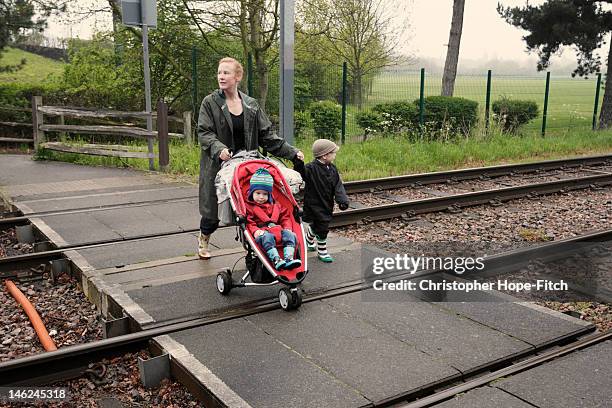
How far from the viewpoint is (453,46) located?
912 inches

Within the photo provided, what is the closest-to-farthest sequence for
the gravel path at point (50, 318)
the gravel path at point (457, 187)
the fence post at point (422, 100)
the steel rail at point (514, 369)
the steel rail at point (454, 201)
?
the steel rail at point (514, 369) → the gravel path at point (50, 318) → the steel rail at point (454, 201) → the gravel path at point (457, 187) → the fence post at point (422, 100)

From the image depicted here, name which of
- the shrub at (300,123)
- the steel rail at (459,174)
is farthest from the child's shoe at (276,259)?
the shrub at (300,123)

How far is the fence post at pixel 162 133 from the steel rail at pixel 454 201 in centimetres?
513

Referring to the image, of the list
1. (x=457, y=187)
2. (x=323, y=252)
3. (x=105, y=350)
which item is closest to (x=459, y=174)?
(x=457, y=187)

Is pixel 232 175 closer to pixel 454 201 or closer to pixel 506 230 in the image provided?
pixel 506 230

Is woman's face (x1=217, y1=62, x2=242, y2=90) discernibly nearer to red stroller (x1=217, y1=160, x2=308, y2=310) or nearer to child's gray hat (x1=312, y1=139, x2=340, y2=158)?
red stroller (x1=217, y1=160, x2=308, y2=310)

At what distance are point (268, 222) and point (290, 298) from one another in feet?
2.45

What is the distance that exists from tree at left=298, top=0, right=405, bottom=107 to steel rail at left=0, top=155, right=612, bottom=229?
1145cm

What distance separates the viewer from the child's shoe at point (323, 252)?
6840 mm

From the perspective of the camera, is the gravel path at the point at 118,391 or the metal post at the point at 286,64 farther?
the metal post at the point at 286,64

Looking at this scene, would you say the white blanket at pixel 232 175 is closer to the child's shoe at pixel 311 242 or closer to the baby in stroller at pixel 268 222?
the baby in stroller at pixel 268 222

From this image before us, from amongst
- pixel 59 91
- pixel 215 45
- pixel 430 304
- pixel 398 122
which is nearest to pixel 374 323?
pixel 430 304

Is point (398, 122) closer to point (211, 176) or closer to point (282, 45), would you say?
point (282, 45)

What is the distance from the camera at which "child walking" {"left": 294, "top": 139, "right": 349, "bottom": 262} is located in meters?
6.61
